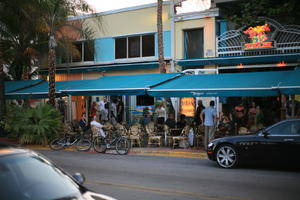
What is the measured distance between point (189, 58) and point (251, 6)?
5.34 meters

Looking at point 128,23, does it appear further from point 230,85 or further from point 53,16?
point 230,85

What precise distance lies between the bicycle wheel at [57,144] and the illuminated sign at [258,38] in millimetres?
9683

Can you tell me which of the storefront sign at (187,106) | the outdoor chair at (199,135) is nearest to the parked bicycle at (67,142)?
the outdoor chair at (199,135)

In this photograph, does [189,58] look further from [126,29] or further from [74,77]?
[74,77]

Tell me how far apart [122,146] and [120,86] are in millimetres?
3178

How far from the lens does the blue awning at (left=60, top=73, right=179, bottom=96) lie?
17.1 metres

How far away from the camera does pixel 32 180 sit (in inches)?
170

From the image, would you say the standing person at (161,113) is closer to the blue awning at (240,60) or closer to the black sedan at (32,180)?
the blue awning at (240,60)

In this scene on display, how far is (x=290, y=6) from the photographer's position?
1555 centimetres

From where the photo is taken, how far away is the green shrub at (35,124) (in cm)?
1817

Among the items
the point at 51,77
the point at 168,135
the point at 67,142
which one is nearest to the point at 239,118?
the point at 168,135

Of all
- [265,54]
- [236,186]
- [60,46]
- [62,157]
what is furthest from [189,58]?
[236,186]

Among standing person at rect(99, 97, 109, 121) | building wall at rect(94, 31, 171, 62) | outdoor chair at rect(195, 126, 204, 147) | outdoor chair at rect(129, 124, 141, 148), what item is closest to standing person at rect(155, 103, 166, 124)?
outdoor chair at rect(129, 124, 141, 148)

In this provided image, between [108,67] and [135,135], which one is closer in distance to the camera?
[135,135]
